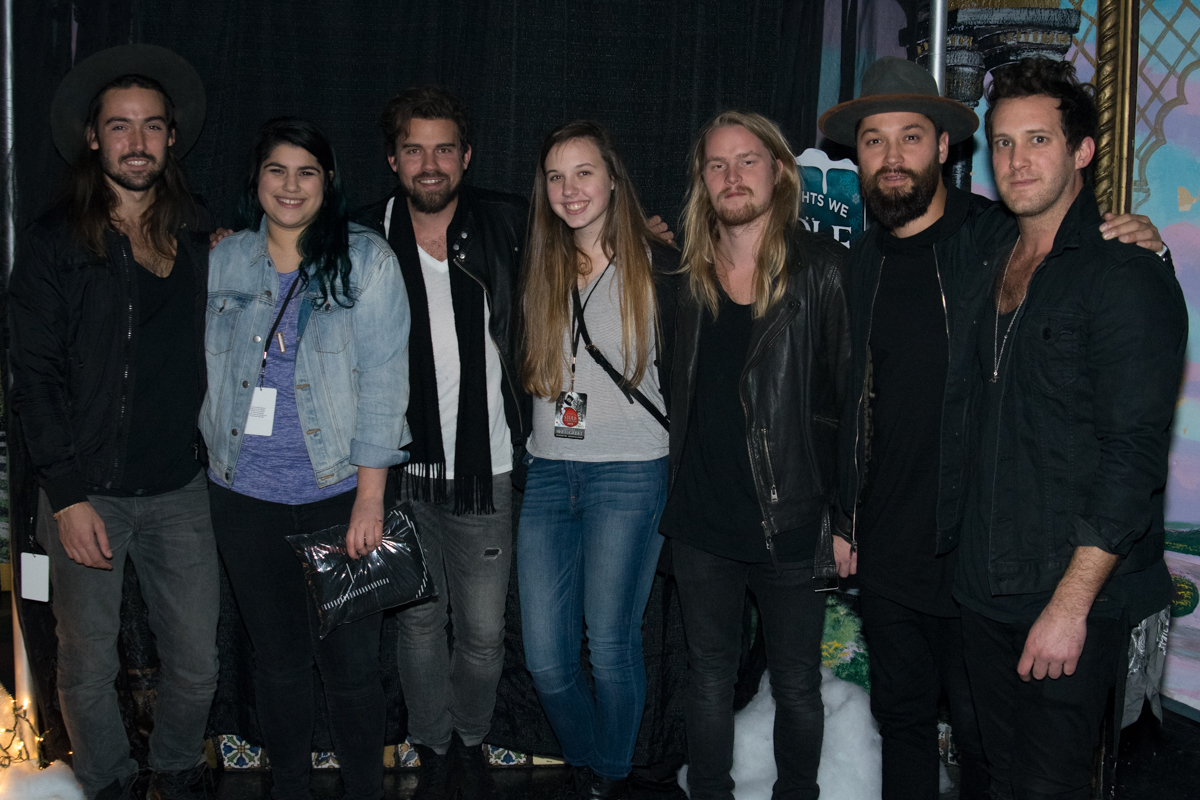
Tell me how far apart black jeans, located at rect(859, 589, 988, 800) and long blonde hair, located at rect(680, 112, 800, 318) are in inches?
34.1

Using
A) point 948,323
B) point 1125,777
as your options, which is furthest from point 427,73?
point 1125,777

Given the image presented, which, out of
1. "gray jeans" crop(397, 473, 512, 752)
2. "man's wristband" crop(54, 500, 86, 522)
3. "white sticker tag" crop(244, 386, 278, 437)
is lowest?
"gray jeans" crop(397, 473, 512, 752)

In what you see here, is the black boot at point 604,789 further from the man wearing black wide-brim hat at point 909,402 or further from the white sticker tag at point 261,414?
the white sticker tag at point 261,414

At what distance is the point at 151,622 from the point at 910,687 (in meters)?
2.19

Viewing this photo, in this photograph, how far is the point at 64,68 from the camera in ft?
9.34

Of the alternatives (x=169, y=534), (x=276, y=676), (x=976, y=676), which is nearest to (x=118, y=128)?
(x=169, y=534)

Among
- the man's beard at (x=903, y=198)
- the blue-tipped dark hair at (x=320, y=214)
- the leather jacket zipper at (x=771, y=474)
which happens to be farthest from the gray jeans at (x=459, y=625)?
the man's beard at (x=903, y=198)

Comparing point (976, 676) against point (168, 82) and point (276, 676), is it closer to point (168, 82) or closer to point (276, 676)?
point (276, 676)

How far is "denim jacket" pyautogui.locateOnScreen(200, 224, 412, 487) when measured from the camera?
2.28 meters

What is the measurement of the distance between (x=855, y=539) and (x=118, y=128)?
7.67 ft

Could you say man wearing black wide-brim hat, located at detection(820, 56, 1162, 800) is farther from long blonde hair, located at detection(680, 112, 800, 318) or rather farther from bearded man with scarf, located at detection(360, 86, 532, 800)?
bearded man with scarf, located at detection(360, 86, 532, 800)

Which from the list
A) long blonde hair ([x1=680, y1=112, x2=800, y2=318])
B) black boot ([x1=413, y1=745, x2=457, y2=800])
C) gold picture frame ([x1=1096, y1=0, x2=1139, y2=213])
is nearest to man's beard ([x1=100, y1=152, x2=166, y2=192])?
long blonde hair ([x1=680, y1=112, x2=800, y2=318])

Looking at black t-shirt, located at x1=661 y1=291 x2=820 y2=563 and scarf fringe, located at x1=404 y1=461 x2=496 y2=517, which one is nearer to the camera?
black t-shirt, located at x1=661 y1=291 x2=820 y2=563

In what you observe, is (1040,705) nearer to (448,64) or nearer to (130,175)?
(448,64)
